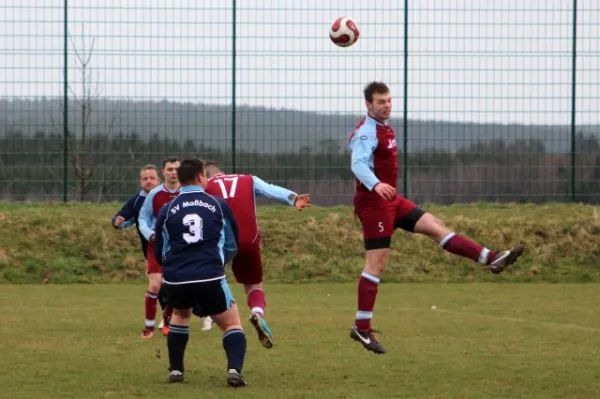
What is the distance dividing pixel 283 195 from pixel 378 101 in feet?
3.86

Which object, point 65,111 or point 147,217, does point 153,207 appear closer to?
point 147,217

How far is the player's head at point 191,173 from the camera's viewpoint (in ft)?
32.1

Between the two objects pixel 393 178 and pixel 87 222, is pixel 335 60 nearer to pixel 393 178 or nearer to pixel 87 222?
pixel 87 222

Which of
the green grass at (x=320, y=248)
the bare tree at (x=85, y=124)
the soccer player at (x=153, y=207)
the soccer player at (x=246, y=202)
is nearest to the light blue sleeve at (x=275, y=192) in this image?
the soccer player at (x=246, y=202)

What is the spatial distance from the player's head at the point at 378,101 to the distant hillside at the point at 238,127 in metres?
13.7

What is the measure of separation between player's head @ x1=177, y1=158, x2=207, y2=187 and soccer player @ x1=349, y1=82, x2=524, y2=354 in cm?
146

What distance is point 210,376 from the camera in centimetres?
1044

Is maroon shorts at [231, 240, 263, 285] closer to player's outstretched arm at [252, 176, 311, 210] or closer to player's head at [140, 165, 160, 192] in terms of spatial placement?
player's outstretched arm at [252, 176, 311, 210]

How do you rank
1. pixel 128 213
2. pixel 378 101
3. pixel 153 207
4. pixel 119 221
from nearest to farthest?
1. pixel 378 101
2. pixel 153 207
3. pixel 119 221
4. pixel 128 213

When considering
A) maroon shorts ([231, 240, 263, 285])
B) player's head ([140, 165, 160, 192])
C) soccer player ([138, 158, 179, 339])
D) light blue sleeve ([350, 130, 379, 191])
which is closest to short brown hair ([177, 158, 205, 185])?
light blue sleeve ([350, 130, 379, 191])

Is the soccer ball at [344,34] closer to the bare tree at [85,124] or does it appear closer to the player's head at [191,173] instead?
the player's head at [191,173]

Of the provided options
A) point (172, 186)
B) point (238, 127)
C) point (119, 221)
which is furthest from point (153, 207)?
point (238, 127)

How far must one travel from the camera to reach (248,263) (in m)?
11.4

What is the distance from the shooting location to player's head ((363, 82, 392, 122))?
10.7m
